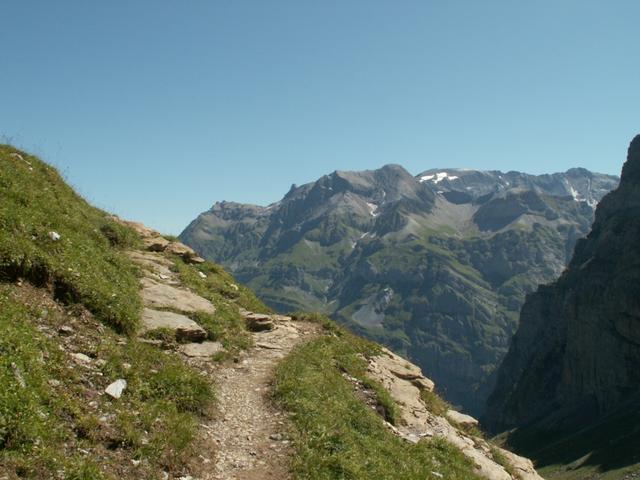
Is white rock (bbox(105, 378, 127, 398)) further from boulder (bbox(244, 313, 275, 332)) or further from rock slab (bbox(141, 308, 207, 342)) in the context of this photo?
boulder (bbox(244, 313, 275, 332))

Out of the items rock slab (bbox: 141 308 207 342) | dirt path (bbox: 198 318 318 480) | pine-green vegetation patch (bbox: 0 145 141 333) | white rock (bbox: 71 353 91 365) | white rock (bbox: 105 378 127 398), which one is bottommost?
dirt path (bbox: 198 318 318 480)

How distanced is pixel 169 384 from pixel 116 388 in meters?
2.03

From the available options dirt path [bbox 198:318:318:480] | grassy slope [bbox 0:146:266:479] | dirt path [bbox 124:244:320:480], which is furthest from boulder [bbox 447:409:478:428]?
grassy slope [bbox 0:146:266:479]

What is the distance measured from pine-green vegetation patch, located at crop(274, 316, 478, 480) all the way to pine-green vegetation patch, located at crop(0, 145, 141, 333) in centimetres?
660

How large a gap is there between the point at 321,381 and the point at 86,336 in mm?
8868

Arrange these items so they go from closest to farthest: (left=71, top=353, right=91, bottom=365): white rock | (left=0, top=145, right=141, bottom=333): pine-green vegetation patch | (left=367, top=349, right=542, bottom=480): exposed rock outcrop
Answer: (left=71, top=353, right=91, bottom=365): white rock, (left=0, top=145, right=141, bottom=333): pine-green vegetation patch, (left=367, top=349, right=542, bottom=480): exposed rock outcrop

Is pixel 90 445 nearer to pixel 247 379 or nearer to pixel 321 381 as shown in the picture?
pixel 247 379

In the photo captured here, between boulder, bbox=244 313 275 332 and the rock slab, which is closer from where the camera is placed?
the rock slab

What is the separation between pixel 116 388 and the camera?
14.3 meters

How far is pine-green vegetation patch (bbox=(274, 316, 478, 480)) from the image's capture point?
48.7 feet

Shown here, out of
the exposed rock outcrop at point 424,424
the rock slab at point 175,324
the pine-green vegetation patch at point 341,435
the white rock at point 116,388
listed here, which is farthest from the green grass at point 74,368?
the exposed rock outcrop at point 424,424

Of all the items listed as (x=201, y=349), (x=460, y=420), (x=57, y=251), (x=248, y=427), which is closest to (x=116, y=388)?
(x=248, y=427)

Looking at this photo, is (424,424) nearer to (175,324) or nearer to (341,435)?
(341,435)

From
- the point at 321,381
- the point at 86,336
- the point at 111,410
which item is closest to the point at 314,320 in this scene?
the point at 321,381
